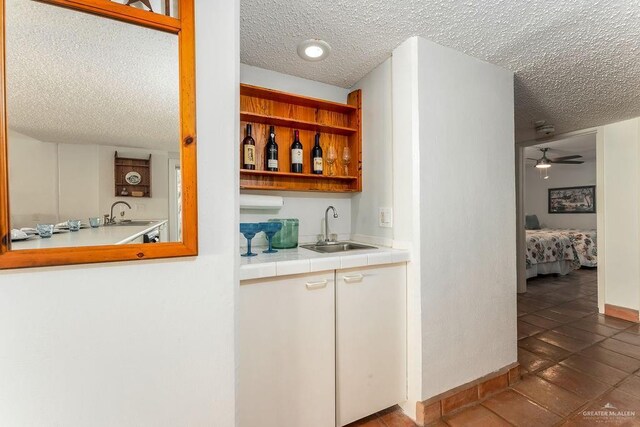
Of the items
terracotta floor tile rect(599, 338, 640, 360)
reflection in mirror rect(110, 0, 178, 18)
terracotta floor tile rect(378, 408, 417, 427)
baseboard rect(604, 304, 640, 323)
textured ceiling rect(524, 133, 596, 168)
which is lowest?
terracotta floor tile rect(378, 408, 417, 427)

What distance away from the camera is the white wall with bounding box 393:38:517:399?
5.02ft

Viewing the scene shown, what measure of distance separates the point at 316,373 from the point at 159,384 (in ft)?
2.33

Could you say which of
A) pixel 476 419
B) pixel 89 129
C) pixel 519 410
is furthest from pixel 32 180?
pixel 519 410

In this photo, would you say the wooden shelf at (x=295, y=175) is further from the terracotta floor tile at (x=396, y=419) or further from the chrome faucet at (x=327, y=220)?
the terracotta floor tile at (x=396, y=419)

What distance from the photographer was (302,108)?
198 cm

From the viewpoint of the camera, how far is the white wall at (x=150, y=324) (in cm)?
77

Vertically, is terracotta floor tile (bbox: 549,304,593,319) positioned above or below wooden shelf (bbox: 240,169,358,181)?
below

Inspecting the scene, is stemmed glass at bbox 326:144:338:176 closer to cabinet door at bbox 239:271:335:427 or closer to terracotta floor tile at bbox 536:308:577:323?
cabinet door at bbox 239:271:335:427

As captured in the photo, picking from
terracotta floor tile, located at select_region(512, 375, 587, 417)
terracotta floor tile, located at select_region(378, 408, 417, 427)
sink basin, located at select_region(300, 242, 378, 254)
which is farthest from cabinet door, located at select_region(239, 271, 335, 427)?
terracotta floor tile, located at select_region(512, 375, 587, 417)

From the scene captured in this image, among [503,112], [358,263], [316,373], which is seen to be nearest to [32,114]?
[358,263]

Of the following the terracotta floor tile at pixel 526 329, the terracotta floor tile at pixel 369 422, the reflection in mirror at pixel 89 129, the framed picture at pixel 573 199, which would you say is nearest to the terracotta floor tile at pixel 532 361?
the terracotta floor tile at pixel 526 329

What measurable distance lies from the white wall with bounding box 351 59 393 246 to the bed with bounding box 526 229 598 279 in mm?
3789

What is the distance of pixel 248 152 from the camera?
176 cm

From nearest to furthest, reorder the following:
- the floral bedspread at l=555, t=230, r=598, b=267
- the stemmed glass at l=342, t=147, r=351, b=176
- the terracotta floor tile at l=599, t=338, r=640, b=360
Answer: the stemmed glass at l=342, t=147, r=351, b=176, the terracotta floor tile at l=599, t=338, r=640, b=360, the floral bedspread at l=555, t=230, r=598, b=267
